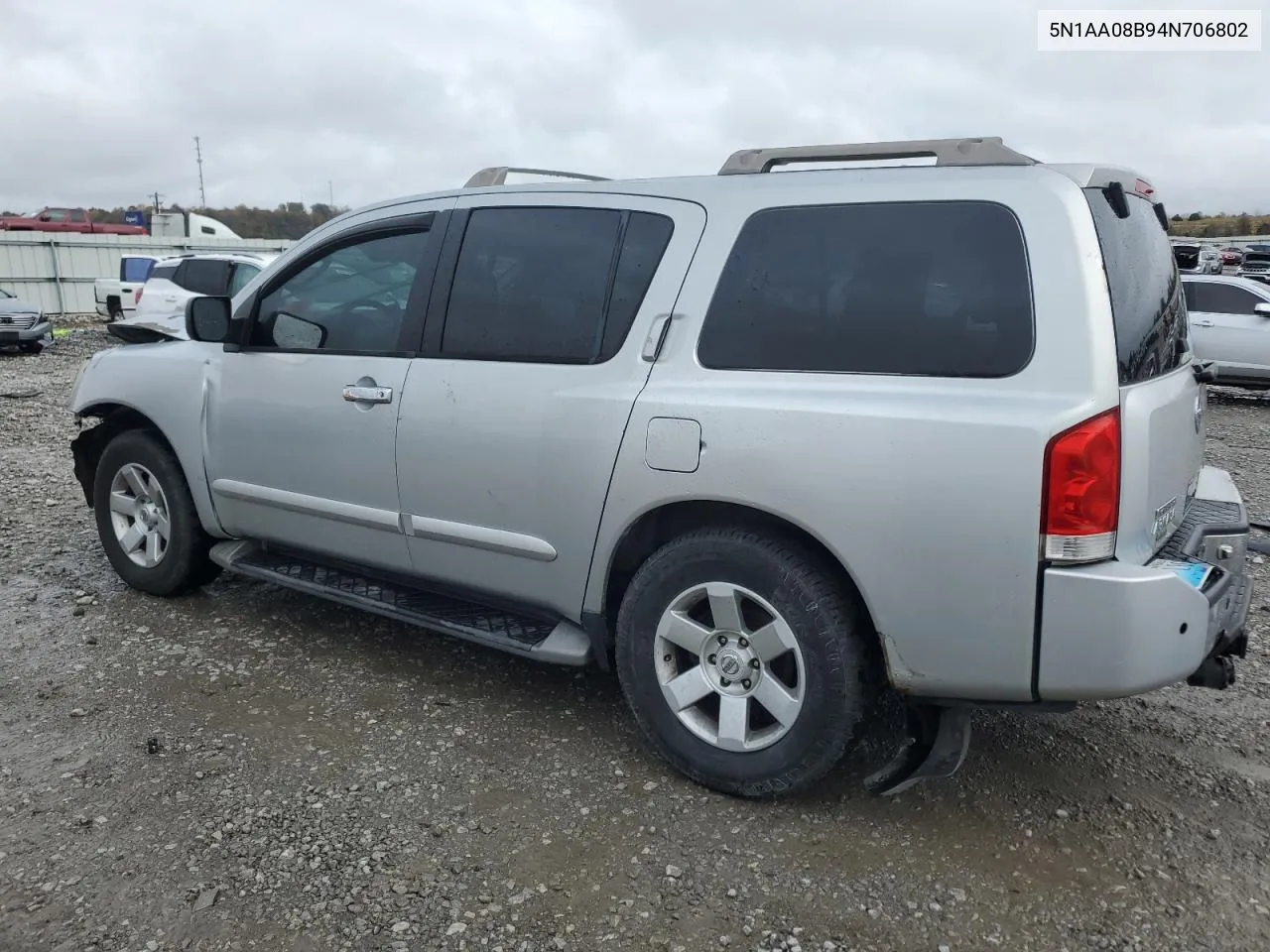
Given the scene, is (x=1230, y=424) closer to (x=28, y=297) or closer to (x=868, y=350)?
(x=868, y=350)

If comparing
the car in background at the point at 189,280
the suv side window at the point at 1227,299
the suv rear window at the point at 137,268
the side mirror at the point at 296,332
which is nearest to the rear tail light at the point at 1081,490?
the side mirror at the point at 296,332

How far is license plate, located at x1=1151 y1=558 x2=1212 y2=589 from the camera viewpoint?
2576 millimetres

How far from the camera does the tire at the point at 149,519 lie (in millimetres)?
4531

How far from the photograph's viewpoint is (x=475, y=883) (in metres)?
2.68

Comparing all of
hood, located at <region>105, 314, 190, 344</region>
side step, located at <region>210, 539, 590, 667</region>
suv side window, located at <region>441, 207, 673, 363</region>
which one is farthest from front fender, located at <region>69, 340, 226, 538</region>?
suv side window, located at <region>441, 207, 673, 363</region>

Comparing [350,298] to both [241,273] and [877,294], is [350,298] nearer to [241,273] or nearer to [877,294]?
[877,294]

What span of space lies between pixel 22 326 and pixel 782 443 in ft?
55.7

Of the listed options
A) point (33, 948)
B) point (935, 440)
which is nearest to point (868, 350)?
point (935, 440)

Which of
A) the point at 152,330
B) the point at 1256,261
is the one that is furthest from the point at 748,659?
the point at 1256,261

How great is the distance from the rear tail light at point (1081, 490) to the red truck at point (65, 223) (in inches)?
1444

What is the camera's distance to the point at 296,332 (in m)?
4.10

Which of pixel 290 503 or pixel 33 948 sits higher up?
pixel 290 503

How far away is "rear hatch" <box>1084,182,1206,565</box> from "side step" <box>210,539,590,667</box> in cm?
171

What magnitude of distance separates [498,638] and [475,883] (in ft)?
3.05
